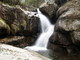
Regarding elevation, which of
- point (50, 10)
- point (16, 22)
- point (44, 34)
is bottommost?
point (44, 34)

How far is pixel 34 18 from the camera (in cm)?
2739

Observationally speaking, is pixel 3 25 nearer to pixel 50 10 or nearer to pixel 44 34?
pixel 44 34

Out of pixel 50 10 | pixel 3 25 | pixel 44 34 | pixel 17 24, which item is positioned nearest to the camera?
pixel 3 25

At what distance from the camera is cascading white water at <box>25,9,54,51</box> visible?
24.3 meters

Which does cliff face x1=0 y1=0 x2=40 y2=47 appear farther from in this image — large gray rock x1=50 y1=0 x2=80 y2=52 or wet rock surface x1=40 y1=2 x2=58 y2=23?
large gray rock x1=50 y1=0 x2=80 y2=52

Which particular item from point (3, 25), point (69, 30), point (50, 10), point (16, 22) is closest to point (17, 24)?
point (16, 22)

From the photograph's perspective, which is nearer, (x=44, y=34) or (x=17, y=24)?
(x=17, y=24)

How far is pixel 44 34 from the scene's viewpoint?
27.0m

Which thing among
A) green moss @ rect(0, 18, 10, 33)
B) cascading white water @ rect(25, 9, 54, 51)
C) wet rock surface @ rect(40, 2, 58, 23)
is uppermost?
wet rock surface @ rect(40, 2, 58, 23)

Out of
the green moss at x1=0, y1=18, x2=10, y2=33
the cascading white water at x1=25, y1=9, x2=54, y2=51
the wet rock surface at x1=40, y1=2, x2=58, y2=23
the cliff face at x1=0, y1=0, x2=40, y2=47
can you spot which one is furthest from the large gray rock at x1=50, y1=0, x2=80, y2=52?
the green moss at x1=0, y1=18, x2=10, y2=33

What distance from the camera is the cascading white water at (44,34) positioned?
956 inches

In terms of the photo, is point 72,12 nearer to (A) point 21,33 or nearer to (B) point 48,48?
(B) point 48,48

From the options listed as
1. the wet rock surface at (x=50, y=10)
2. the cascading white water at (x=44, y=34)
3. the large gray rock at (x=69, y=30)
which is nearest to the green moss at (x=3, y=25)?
the cascading white water at (x=44, y=34)

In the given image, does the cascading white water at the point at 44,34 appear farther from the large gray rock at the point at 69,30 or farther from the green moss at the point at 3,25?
the green moss at the point at 3,25
